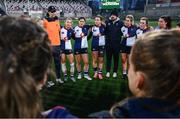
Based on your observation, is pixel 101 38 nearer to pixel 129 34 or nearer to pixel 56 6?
pixel 129 34

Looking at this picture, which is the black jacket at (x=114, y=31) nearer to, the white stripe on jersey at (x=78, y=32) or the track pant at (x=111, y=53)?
the track pant at (x=111, y=53)

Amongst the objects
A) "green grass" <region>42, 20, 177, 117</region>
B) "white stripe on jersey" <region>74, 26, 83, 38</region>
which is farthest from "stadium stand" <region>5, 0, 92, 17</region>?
"green grass" <region>42, 20, 177, 117</region>

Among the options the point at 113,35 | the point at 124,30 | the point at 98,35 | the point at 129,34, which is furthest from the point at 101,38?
the point at 129,34

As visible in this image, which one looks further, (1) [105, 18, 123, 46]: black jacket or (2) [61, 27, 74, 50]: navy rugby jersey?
(1) [105, 18, 123, 46]: black jacket

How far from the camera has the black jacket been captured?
981cm

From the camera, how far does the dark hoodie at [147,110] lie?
1477 mm

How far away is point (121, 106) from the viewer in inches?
60.5

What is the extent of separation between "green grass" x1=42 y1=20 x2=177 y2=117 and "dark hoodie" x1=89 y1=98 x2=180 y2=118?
4.24 meters

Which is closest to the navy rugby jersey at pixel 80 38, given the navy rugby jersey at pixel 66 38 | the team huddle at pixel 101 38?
the team huddle at pixel 101 38

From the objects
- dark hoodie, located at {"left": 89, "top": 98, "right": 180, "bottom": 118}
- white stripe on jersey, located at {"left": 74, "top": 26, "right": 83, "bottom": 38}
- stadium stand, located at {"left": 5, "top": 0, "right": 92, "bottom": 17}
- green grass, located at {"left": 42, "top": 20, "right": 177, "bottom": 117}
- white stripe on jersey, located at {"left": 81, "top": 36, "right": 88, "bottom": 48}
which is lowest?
stadium stand, located at {"left": 5, "top": 0, "right": 92, "bottom": 17}

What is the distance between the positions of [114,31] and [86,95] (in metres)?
3.11

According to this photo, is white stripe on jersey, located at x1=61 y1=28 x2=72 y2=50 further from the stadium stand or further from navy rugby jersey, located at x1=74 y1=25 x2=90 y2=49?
the stadium stand

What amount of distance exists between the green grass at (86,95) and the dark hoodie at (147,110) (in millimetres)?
4243

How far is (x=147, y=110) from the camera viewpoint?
58.3 inches
